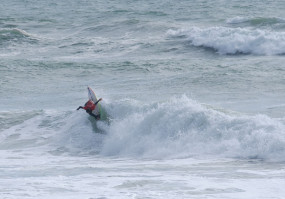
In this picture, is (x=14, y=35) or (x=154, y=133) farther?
(x=14, y=35)

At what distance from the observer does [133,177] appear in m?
9.58

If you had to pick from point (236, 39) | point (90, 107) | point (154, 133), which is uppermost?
point (236, 39)

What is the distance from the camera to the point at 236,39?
24.4m

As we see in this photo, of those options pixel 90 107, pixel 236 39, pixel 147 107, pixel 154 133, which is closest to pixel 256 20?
pixel 236 39

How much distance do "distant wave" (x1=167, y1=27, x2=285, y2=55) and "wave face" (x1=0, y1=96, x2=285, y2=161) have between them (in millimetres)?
9772

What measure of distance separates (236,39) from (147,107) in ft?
37.1

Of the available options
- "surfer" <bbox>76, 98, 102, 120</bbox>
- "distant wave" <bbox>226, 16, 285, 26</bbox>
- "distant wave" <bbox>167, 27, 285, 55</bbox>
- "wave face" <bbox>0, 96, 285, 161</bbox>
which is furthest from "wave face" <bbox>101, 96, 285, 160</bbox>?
"distant wave" <bbox>226, 16, 285, 26</bbox>

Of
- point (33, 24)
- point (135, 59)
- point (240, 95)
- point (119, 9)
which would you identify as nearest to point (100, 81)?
point (135, 59)

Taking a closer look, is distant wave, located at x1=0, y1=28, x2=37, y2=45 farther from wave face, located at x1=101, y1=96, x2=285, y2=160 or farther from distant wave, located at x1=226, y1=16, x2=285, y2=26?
wave face, located at x1=101, y1=96, x2=285, y2=160

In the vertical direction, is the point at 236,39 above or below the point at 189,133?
above

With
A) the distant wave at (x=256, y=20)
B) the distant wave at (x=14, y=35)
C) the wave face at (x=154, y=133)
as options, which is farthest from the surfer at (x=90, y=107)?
the distant wave at (x=256, y=20)

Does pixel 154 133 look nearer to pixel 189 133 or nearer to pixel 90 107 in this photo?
pixel 189 133

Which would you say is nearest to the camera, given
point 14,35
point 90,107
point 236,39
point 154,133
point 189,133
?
point 189,133

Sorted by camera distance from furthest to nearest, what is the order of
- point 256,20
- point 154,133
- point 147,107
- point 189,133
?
1. point 256,20
2. point 147,107
3. point 154,133
4. point 189,133
